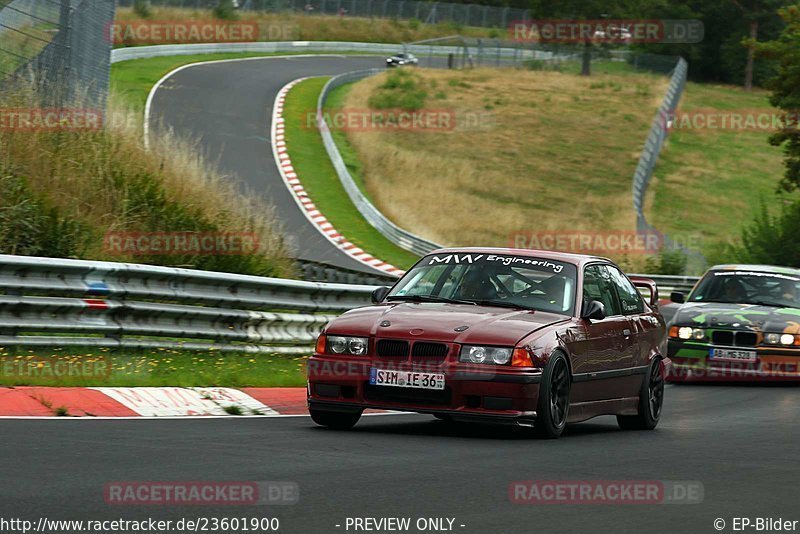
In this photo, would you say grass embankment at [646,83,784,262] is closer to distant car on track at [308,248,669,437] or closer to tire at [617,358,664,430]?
tire at [617,358,664,430]

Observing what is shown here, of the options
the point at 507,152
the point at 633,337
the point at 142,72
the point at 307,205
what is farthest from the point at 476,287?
the point at 507,152

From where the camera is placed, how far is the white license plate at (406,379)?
953cm

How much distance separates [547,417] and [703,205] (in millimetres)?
46510

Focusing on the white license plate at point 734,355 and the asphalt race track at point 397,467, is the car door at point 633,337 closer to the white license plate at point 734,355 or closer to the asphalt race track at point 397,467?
the asphalt race track at point 397,467

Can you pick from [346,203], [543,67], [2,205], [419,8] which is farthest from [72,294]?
[419,8]

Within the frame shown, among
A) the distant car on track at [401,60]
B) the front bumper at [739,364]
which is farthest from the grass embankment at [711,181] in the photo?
the front bumper at [739,364]

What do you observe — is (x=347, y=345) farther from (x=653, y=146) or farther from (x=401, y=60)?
(x=401, y=60)

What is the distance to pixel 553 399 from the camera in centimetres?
998

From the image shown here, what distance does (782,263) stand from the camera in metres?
33.5

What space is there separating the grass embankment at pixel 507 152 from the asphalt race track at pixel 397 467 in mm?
29371

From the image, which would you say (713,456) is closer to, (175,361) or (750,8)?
(175,361)

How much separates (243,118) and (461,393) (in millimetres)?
40785

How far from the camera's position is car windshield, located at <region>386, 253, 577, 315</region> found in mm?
10617

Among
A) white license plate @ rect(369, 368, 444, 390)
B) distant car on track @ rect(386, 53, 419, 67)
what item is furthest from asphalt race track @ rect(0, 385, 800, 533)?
distant car on track @ rect(386, 53, 419, 67)
